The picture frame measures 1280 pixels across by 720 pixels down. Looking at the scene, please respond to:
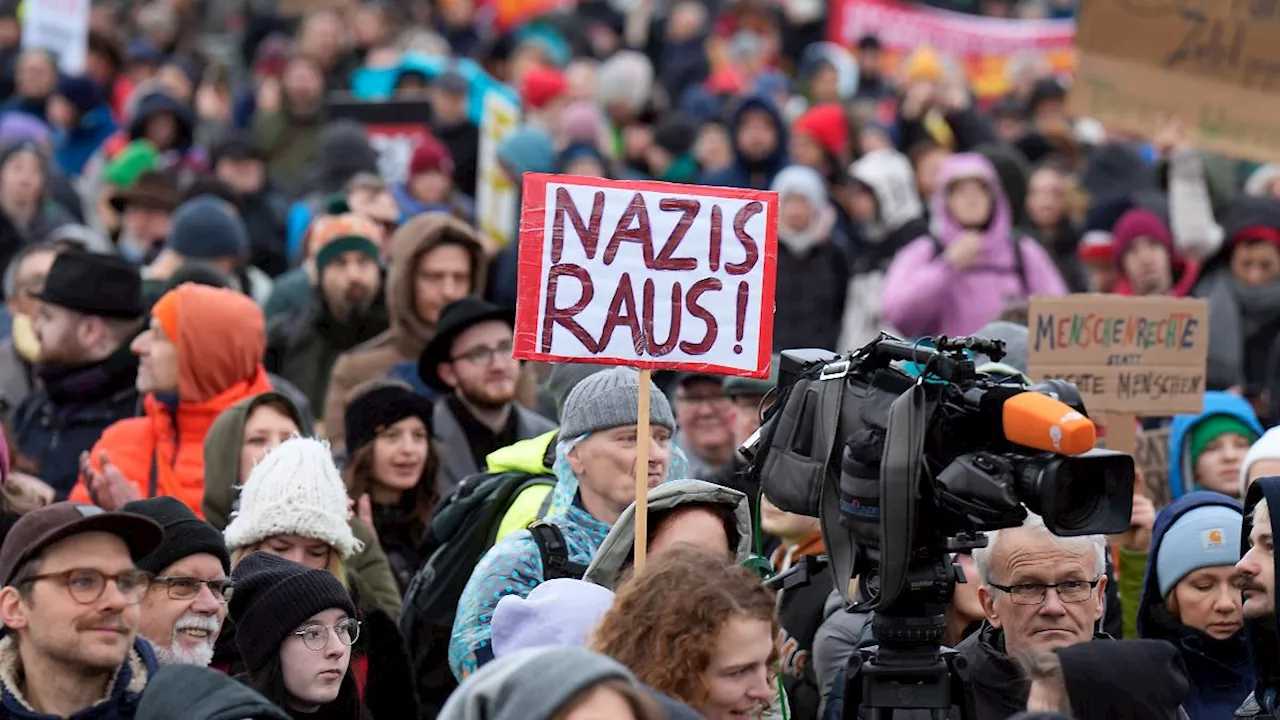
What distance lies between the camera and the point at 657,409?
6.70 metres

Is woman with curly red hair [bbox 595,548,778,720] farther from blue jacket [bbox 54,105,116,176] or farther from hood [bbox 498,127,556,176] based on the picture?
blue jacket [bbox 54,105,116,176]

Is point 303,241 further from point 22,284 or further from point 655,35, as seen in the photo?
point 655,35

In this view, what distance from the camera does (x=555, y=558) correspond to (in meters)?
6.17

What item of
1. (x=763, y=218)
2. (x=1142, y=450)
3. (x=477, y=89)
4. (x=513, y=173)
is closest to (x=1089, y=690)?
(x=763, y=218)

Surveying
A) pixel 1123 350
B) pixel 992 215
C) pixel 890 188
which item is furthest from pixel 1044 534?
pixel 890 188

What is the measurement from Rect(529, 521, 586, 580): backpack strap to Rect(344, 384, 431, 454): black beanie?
1.99m

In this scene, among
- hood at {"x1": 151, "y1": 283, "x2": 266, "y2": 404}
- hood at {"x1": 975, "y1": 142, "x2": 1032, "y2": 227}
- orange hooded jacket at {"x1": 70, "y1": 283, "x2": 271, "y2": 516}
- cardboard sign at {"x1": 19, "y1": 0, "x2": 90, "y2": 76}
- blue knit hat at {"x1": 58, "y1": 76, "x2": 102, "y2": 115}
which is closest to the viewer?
orange hooded jacket at {"x1": 70, "y1": 283, "x2": 271, "y2": 516}

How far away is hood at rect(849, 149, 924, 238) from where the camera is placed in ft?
49.3

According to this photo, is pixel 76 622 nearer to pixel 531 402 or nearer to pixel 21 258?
pixel 531 402

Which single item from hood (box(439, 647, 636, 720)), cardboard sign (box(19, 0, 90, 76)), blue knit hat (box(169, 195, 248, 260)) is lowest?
hood (box(439, 647, 636, 720))

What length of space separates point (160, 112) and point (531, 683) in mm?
11875

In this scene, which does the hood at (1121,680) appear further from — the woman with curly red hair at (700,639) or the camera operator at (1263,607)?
the camera operator at (1263,607)

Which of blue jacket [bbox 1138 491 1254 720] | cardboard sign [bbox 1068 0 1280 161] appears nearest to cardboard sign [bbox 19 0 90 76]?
cardboard sign [bbox 1068 0 1280 161]

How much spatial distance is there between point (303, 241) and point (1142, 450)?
16.5 ft
